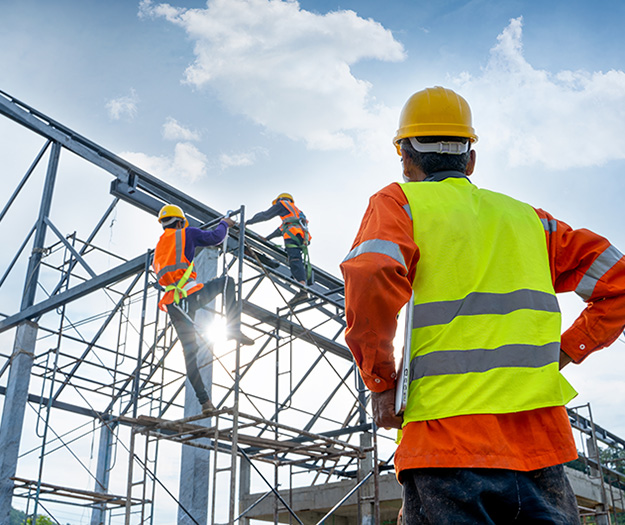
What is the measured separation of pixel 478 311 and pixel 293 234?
35.6ft

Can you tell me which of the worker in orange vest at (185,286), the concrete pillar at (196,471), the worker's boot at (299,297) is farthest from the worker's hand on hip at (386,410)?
the worker's boot at (299,297)

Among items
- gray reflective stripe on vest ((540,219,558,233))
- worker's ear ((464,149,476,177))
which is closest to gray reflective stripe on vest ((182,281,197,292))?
worker's ear ((464,149,476,177))

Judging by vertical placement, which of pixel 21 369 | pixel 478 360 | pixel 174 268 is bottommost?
pixel 478 360

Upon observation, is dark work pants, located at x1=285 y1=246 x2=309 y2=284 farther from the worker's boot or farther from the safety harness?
the worker's boot

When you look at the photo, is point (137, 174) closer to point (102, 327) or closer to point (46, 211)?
point (46, 211)

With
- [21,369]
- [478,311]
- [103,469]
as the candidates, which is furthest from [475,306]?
[103,469]

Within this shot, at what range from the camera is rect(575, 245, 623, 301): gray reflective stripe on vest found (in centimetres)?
240

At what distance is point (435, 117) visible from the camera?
247 cm

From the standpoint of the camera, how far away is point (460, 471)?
185 cm

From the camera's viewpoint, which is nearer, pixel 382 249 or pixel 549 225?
pixel 382 249

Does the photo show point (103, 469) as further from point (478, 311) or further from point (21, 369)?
point (478, 311)

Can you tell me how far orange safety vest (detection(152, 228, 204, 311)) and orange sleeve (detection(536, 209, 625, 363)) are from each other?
6.83 metres

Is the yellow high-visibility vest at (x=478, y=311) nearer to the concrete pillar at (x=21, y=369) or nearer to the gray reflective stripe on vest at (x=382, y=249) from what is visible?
the gray reflective stripe on vest at (x=382, y=249)

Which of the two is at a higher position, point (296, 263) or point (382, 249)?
point (296, 263)
